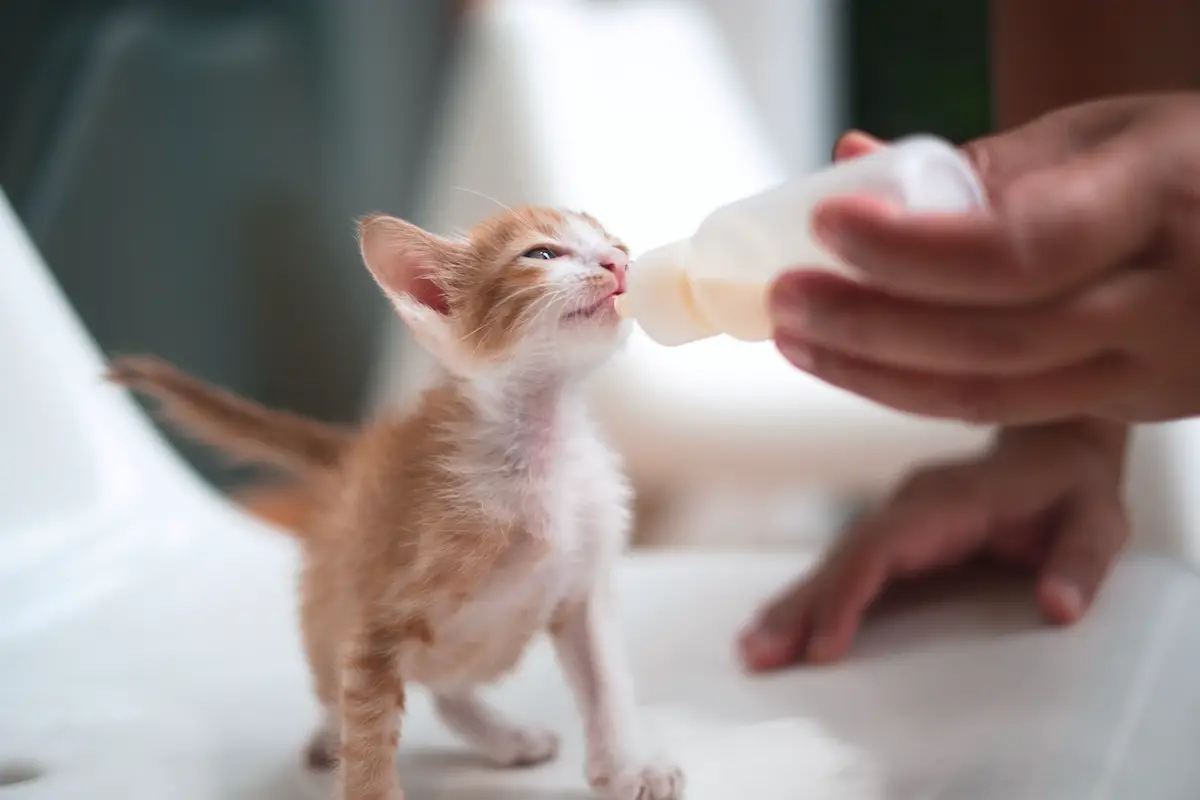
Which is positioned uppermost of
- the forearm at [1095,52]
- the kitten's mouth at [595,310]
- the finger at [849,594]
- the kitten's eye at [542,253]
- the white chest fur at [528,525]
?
the forearm at [1095,52]

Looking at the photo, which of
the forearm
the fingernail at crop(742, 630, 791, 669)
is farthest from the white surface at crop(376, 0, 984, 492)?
the fingernail at crop(742, 630, 791, 669)

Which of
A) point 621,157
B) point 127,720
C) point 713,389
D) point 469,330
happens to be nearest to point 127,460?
point 127,720

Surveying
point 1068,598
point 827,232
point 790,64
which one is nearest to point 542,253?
point 827,232

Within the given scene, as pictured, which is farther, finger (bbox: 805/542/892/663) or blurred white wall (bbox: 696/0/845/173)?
blurred white wall (bbox: 696/0/845/173)

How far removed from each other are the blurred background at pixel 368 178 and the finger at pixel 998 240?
52cm

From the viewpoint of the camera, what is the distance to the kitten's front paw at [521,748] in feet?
1.76

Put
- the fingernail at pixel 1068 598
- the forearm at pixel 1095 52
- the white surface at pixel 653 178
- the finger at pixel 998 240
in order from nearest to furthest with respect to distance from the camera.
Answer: the finger at pixel 998 240, the fingernail at pixel 1068 598, the forearm at pixel 1095 52, the white surface at pixel 653 178

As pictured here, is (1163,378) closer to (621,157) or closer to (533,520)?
(533,520)

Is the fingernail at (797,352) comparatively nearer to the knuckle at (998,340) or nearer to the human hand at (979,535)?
the knuckle at (998,340)

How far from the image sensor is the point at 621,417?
1.21 metres

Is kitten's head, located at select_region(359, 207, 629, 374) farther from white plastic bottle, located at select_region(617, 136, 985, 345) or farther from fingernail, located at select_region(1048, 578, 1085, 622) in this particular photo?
fingernail, located at select_region(1048, 578, 1085, 622)

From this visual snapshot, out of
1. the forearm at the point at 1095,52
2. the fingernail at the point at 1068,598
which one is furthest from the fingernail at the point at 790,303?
the forearm at the point at 1095,52

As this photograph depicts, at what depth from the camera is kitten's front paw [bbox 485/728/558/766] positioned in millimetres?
538

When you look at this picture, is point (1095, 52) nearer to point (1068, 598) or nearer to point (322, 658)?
point (1068, 598)
